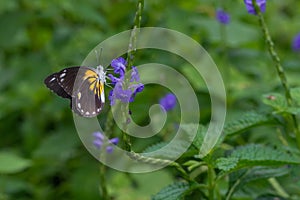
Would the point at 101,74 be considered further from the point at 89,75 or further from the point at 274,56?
the point at 274,56

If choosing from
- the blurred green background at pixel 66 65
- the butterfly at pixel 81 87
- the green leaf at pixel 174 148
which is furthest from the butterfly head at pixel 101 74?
the blurred green background at pixel 66 65

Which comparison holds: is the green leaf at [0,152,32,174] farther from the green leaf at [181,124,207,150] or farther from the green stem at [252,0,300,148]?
the green stem at [252,0,300,148]

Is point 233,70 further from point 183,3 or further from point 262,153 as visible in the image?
point 262,153

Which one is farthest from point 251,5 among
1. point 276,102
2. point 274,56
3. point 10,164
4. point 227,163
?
point 10,164

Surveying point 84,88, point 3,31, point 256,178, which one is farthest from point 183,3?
point 84,88

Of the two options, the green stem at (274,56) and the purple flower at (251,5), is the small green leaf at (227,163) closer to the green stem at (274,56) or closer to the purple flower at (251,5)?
the green stem at (274,56)

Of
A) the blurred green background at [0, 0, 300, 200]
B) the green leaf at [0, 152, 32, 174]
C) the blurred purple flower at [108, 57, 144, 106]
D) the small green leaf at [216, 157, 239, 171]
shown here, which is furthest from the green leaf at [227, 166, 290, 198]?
the green leaf at [0, 152, 32, 174]

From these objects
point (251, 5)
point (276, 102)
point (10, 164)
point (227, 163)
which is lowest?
point (10, 164)
